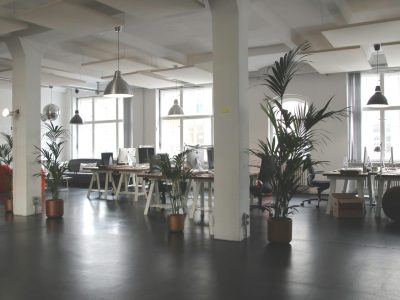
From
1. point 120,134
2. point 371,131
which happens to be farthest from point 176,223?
point 120,134

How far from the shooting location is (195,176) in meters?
6.56

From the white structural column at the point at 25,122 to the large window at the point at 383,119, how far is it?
7.01 meters

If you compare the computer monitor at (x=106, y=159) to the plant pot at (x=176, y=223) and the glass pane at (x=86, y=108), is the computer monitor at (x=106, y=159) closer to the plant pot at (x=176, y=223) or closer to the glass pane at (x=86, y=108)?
the glass pane at (x=86, y=108)

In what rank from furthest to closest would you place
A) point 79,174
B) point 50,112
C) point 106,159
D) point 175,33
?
point 79,174, point 50,112, point 106,159, point 175,33

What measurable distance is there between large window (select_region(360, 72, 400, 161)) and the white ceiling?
3.85ft

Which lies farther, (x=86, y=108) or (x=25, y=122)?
(x=86, y=108)

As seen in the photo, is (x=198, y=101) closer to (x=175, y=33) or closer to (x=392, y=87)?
(x=175, y=33)

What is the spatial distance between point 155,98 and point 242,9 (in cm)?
752

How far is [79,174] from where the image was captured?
41.4ft

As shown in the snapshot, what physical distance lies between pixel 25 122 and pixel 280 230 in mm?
4585

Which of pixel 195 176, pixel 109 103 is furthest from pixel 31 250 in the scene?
pixel 109 103

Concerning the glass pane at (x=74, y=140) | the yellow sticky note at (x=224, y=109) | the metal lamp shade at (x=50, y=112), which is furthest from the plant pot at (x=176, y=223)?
the glass pane at (x=74, y=140)

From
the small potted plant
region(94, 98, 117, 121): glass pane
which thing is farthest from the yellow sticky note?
region(94, 98, 117, 121): glass pane

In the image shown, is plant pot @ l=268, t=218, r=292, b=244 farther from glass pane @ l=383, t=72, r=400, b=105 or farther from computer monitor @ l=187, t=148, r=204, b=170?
glass pane @ l=383, t=72, r=400, b=105
